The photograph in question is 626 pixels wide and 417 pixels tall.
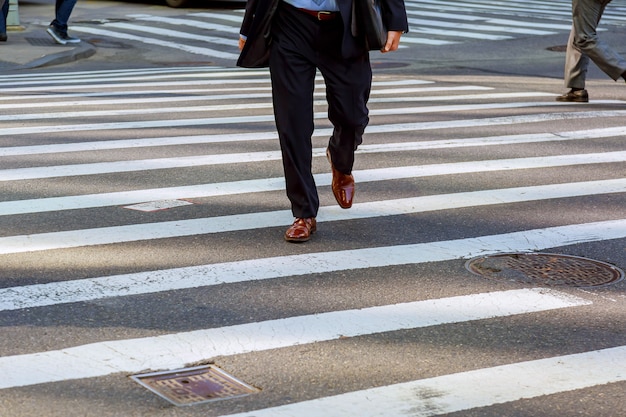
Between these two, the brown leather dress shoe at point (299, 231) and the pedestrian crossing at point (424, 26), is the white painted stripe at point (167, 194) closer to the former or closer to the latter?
the brown leather dress shoe at point (299, 231)

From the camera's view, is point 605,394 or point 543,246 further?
point 543,246

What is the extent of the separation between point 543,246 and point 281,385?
2472 millimetres

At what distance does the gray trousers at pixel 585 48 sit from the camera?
11.6m

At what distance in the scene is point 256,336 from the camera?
4629 millimetres

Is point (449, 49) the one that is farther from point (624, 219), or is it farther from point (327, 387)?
point (327, 387)

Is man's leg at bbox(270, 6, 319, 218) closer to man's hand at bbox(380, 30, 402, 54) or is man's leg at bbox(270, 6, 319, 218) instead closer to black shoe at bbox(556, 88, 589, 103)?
man's hand at bbox(380, 30, 402, 54)

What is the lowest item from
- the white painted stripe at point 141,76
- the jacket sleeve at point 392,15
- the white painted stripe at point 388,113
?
the white painted stripe at point 141,76

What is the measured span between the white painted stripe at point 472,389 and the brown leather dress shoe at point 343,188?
2.52 m

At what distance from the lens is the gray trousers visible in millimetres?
11594

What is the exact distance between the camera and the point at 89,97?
40.3ft

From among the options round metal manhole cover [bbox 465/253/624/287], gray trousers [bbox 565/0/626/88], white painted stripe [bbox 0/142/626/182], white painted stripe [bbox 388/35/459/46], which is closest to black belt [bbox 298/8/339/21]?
round metal manhole cover [bbox 465/253/624/287]

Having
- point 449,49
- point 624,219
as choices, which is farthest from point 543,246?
point 449,49

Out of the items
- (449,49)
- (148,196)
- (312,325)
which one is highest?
(312,325)

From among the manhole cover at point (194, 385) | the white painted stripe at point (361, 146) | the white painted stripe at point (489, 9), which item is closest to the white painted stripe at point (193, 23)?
the white painted stripe at point (489, 9)
